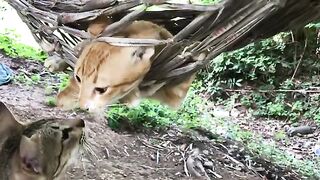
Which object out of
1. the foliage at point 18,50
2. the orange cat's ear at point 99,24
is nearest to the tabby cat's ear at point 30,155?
the orange cat's ear at point 99,24

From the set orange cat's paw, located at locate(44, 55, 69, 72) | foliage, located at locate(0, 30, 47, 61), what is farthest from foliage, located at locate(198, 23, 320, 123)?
orange cat's paw, located at locate(44, 55, 69, 72)

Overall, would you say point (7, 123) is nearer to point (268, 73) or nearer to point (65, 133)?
point (65, 133)

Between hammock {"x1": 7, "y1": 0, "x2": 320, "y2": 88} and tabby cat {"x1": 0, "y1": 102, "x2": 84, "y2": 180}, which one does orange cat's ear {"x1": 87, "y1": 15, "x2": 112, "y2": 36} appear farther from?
tabby cat {"x1": 0, "y1": 102, "x2": 84, "y2": 180}

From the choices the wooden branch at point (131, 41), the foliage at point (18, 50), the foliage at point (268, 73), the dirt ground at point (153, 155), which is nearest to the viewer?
the wooden branch at point (131, 41)

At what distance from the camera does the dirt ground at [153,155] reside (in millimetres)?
1870

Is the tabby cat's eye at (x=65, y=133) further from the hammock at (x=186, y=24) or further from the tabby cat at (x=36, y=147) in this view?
the hammock at (x=186, y=24)

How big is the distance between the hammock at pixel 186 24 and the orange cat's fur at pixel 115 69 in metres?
0.02

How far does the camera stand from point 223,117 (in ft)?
10.7

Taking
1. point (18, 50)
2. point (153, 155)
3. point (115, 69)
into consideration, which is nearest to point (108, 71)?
Result: point (115, 69)

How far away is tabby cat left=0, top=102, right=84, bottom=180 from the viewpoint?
94 centimetres

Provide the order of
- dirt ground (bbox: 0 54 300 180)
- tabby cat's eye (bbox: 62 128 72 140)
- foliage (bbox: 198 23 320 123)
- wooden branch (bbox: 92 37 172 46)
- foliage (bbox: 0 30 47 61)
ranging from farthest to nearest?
1. foliage (bbox: 198 23 320 123)
2. foliage (bbox: 0 30 47 61)
3. dirt ground (bbox: 0 54 300 180)
4. tabby cat's eye (bbox: 62 128 72 140)
5. wooden branch (bbox: 92 37 172 46)

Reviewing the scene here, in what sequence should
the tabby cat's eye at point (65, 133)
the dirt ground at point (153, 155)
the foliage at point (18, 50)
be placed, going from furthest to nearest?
1. the foliage at point (18, 50)
2. the dirt ground at point (153, 155)
3. the tabby cat's eye at point (65, 133)

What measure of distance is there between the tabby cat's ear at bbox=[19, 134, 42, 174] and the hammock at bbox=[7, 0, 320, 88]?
200 mm

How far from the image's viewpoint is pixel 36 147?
94 centimetres
